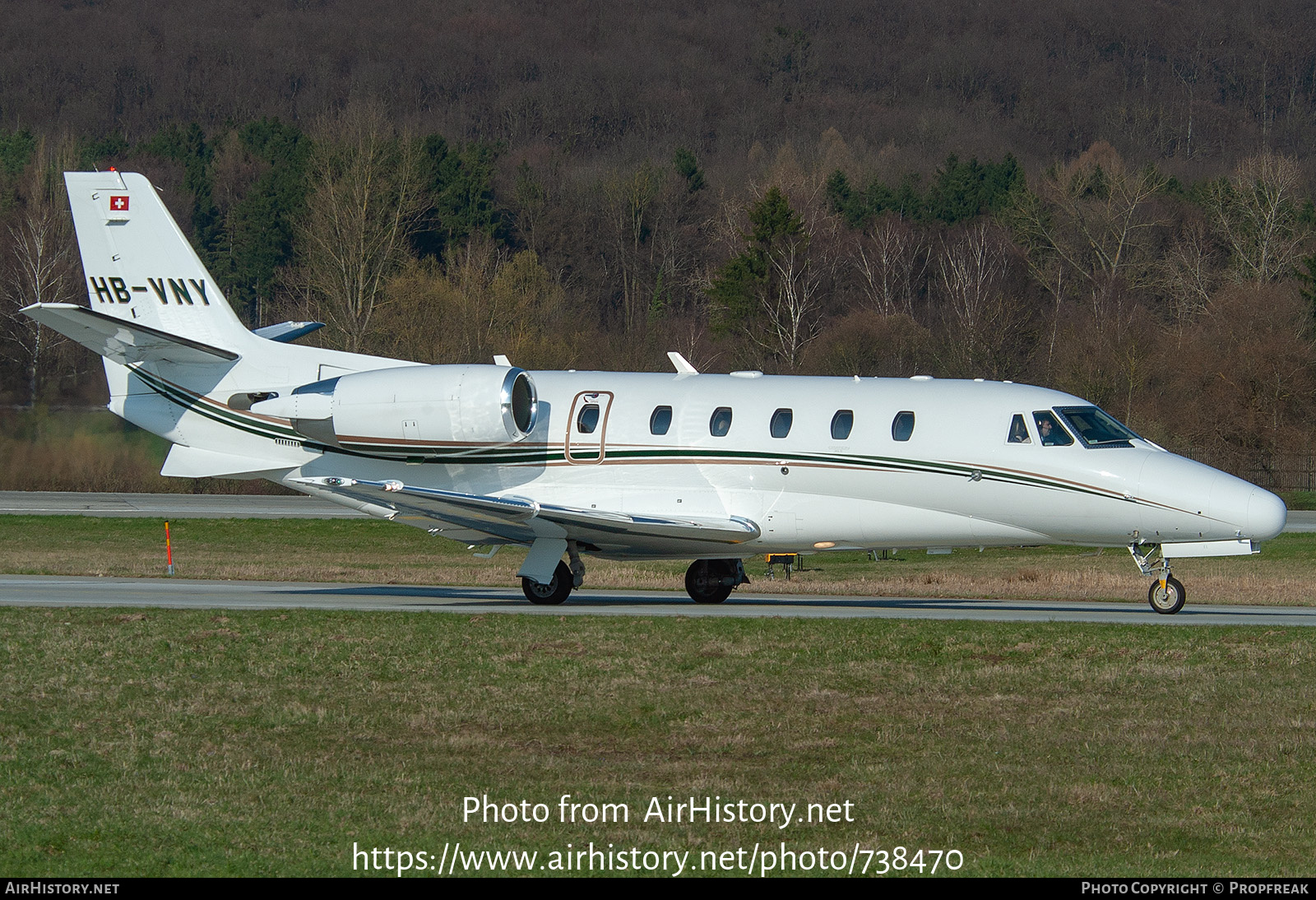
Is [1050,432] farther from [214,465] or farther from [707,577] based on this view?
[214,465]

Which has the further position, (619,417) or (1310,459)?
(1310,459)

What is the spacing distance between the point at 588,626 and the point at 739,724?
207 inches

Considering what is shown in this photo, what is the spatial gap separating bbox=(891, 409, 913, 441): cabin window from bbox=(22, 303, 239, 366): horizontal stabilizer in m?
10.8

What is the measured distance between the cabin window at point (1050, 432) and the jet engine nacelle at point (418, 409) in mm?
7537

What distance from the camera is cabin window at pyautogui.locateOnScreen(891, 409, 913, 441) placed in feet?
70.3

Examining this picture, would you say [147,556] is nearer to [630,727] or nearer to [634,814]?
[630,727]

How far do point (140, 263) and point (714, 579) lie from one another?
10868 mm

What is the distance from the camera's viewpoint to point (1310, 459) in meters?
58.0

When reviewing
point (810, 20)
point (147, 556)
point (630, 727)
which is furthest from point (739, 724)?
point (810, 20)

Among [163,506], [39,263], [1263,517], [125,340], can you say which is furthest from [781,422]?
[39,263]

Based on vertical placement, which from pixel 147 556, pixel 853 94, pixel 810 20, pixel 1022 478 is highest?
pixel 810 20

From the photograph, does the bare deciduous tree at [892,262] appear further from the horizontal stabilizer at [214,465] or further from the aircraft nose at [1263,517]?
the aircraft nose at [1263,517]

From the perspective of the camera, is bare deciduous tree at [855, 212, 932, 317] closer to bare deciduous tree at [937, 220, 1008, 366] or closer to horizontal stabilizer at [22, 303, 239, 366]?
bare deciduous tree at [937, 220, 1008, 366]

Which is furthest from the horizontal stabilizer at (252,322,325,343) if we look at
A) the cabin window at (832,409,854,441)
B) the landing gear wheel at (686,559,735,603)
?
the cabin window at (832,409,854,441)
